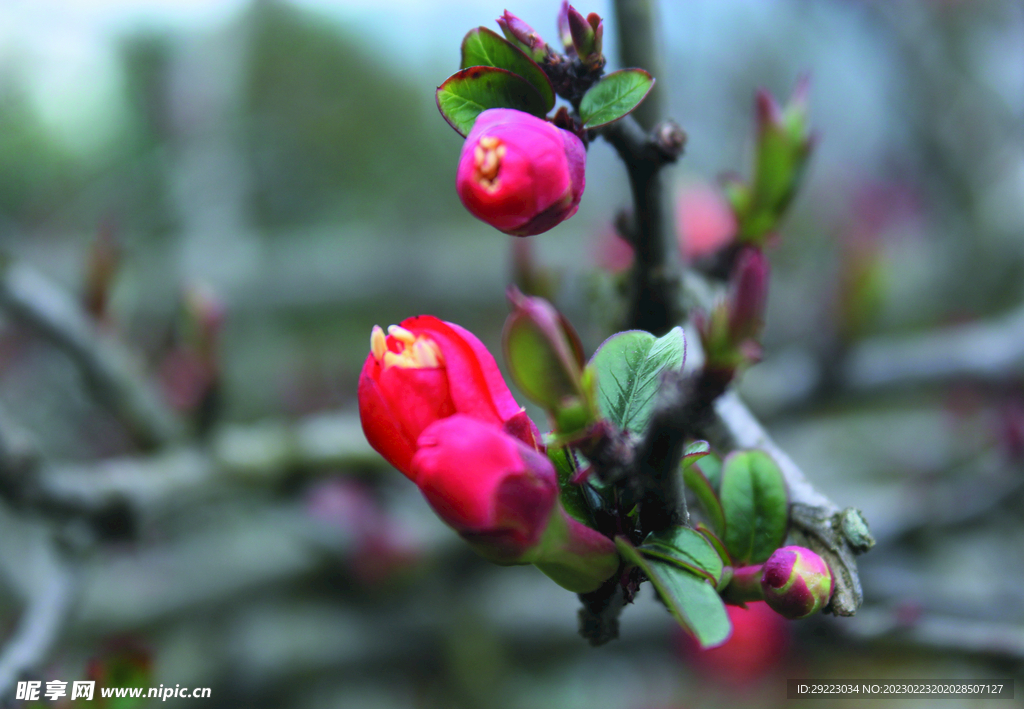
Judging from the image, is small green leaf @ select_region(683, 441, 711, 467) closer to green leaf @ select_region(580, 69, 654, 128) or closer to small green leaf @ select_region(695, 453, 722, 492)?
small green leaf @ select_region(695, 453, 722, 492)

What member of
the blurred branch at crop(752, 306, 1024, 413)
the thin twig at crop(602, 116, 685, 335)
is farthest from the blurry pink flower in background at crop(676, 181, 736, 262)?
the thin twig at crop(602, 116, 685, 335)

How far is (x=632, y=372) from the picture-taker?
44 centimetres

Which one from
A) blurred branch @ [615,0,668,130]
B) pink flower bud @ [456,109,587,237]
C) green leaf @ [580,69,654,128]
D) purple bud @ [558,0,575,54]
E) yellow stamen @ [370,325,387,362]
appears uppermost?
blurred branch @ [615,0,668,130]

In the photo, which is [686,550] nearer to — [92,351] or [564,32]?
[564,32]

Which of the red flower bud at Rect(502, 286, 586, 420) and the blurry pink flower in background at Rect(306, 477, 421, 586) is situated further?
the blurry pink flower in background at Rect(306, 477, 421, 586)

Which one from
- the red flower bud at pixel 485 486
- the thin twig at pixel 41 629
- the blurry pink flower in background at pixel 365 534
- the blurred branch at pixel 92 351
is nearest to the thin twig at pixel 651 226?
the red flower bud at pixel 485 486

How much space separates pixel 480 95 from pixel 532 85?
0.04 meters

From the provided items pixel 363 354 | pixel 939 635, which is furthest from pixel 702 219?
pixel 363 354

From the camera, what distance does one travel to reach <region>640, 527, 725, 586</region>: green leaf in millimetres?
395

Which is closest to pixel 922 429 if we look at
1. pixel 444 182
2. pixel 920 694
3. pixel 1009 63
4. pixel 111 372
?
pixel 1009 63

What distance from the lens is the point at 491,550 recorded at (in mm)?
359

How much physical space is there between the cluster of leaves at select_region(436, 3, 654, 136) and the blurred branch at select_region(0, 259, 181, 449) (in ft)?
3.48

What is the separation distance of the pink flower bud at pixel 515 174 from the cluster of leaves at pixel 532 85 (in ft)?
0.16

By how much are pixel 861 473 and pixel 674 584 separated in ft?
8.86
